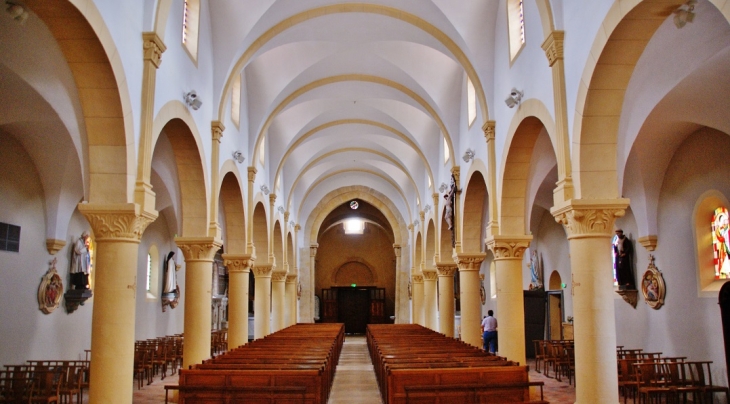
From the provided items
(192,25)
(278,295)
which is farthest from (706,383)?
(278,295)

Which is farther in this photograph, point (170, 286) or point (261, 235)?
point (170, 286)

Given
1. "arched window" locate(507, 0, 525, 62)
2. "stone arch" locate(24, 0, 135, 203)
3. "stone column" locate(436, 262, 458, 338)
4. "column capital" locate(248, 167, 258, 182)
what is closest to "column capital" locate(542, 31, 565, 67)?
"arched window" locate(507, 0, 525, 62)

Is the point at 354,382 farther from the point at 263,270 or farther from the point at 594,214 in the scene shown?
the point at 594,214

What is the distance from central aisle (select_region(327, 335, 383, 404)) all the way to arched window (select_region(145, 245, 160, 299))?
24.2 ft

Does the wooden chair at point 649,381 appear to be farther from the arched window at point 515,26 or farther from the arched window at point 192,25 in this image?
the arched window at point 192,25

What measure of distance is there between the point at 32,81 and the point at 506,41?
360 inches

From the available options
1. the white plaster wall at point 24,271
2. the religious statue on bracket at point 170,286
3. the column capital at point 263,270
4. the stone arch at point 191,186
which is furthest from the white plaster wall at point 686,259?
the religious statue on bracket at point 170,286

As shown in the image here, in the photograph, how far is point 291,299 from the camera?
3072 centimetres

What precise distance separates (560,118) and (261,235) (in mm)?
13917

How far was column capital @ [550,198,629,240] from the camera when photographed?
28.4 ft

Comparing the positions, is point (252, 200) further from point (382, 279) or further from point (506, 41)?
point (382, 279)

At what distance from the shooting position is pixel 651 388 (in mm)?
10906

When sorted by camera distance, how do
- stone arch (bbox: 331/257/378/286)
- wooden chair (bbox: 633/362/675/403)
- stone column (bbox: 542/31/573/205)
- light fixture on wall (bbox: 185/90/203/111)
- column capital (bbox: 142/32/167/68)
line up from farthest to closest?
stone arch (bbox: 331/257/378/286) → light fixture on wall (bbox: 185/90/203/111) → wooden chair (bbox: 633/362/675/403) → column capital (bbox: 142/32/167/68) → stone column (bbox: 542/31/573/205)

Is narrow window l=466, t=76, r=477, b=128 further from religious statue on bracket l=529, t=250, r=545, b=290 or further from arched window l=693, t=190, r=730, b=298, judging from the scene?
religious statue on bracket l=529, t=250, r=545, b=290
